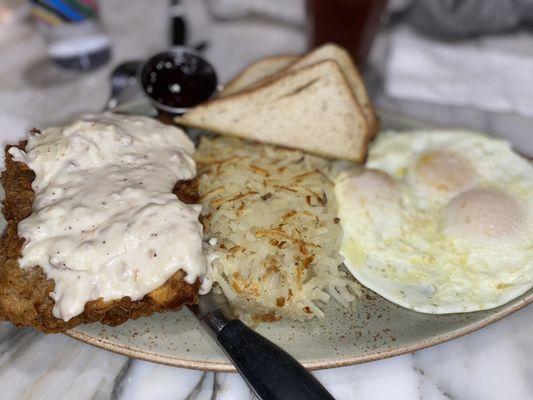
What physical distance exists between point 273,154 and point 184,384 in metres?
1.46

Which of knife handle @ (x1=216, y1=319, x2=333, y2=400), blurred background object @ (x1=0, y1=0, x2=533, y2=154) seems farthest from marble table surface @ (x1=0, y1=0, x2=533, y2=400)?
blurred background object @ (x1=0, y1=0, x2=533, y2=154)

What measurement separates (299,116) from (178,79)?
0.93 metres

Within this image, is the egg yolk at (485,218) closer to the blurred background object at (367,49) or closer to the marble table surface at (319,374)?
the marble table surface at (319,374)

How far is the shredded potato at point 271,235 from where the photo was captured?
8.74 feet

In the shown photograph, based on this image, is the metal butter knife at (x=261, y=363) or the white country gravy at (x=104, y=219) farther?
the white country gravy at (x=104, y=219)

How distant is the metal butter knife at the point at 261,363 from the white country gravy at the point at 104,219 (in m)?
0.24

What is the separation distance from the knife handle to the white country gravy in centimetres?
33

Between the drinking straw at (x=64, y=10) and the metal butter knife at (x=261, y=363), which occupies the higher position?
the drinking straw at (x=64, y=10)

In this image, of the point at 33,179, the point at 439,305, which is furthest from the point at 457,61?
the point at 33,179

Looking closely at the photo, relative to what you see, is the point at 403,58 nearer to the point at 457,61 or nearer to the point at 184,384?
the point at 457,61

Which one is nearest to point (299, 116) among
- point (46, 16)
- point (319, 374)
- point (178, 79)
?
point (178, 79)

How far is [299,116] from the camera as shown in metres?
3.60

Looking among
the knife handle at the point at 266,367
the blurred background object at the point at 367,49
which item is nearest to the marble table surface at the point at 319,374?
the knife handle at the point at 266,367

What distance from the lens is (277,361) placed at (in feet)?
7.65
